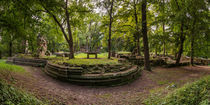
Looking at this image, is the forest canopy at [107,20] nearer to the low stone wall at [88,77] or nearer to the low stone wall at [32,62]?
the low stone wall at [32,62]

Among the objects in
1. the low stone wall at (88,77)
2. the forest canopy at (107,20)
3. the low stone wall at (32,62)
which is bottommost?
the low stone wall at (88,77)

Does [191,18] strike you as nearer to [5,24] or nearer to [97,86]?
[97,86]

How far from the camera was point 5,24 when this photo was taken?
610cm

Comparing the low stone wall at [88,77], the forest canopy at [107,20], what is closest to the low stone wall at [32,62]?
the forest canopy at [107,20]

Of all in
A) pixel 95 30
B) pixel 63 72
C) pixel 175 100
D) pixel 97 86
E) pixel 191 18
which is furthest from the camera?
pixel 95 30

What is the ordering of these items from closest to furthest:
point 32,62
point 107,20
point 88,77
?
point 88,77
point 32,62
point 107,20

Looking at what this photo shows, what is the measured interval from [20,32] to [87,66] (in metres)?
4.57

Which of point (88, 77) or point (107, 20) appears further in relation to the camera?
point (107, 20)

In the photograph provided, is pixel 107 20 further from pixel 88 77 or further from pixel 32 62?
pixel 32 62

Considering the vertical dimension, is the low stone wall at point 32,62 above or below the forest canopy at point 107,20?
below

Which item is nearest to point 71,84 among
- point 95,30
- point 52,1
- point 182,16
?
point 52,1

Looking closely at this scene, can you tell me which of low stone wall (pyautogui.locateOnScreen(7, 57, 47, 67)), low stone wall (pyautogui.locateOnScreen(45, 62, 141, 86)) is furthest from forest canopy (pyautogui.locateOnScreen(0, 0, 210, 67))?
low stone wall (pyautogui.locateOnScreen(45, 62, 141, 86))

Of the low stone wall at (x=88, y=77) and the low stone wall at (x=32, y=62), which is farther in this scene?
the low stone wall at (x=32, y=62)

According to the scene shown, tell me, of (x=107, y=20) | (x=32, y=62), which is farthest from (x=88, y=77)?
(x=107, y=20)
